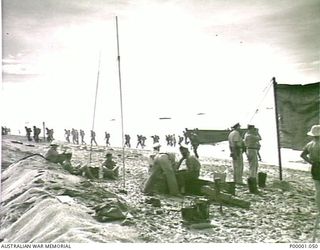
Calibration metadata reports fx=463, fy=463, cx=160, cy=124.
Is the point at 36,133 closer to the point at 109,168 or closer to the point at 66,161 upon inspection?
the point at 66,161

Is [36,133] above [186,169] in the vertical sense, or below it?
above

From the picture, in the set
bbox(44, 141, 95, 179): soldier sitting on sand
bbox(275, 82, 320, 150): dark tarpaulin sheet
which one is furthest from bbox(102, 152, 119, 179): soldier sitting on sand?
bbox(275, 82, 320, 150): dark tarpaulin sheet

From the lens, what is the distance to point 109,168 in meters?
2.46

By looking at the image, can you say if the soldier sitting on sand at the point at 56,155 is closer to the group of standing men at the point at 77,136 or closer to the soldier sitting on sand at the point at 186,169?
the group of standing men at the point at 77,136

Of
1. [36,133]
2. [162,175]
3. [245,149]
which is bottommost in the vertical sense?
[162,175]

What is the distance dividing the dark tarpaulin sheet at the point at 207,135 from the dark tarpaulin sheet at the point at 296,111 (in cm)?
24

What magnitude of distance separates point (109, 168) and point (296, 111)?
3.47 feet

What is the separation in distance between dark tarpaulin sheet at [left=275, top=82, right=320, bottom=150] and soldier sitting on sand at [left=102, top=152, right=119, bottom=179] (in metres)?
0.91

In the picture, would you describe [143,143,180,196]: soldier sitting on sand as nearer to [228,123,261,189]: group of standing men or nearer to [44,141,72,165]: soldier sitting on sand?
[228,123,261,189]: group of standing men

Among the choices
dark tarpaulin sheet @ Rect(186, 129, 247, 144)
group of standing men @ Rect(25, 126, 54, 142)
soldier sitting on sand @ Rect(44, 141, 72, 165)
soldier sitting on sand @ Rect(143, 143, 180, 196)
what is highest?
group of standing men @ Rect(25, 126, 54, 142)

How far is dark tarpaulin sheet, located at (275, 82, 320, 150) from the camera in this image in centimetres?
250

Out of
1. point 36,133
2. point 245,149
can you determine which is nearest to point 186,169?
point 245,149

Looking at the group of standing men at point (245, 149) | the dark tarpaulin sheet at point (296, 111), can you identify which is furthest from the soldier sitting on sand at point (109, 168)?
the dark tarpaulin sheet at point (296, 111)

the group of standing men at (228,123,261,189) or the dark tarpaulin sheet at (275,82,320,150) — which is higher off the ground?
the dark tarpaulin sheet at (275,82,320,150)
